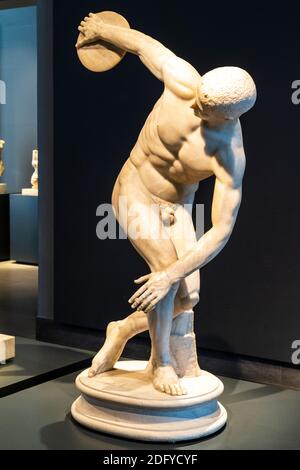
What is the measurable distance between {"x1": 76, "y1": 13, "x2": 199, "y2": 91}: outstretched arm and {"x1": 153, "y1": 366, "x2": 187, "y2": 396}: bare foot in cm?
123

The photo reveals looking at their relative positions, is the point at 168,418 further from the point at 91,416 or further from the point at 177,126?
the point at 177,126

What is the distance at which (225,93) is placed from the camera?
2713mm

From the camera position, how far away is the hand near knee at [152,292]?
284cm

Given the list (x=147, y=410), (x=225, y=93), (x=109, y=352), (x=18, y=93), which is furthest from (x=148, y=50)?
(x=18, y=93)

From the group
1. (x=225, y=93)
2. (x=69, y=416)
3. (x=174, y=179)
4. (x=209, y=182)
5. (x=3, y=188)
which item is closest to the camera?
(x=225, y=93)

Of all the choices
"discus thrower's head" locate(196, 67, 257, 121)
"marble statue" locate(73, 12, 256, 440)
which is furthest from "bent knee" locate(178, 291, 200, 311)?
"discus thrower's head" locate(196, 67, 257, 121)

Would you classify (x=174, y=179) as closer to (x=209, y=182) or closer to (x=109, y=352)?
(x=109, y=352)

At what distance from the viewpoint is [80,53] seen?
341cm

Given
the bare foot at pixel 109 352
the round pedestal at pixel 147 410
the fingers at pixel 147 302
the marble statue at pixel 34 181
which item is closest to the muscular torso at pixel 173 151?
the fingers at pixel 147 302

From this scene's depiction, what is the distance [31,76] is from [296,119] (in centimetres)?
623

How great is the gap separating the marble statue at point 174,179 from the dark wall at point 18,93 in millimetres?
6492

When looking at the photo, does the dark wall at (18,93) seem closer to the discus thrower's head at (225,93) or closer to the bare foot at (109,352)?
the bare foot at (109,352)

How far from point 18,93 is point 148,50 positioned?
698 cm

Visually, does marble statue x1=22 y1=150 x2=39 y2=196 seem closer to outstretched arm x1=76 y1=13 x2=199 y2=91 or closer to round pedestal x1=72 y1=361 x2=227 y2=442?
outstretched arm x1=76 y1=13 x2=199 y2=91
